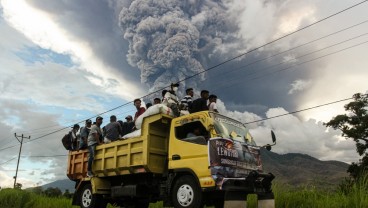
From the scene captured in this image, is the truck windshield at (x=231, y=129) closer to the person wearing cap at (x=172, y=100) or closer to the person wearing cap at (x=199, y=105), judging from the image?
the person wearing cap at (x=199, y=105)

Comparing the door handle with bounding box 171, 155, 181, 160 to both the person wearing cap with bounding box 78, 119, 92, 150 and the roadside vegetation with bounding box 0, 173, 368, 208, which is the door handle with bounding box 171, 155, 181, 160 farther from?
the person wearing cap with bounding box 78, 119, 92, 150

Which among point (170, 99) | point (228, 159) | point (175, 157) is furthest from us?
point (170, 99)

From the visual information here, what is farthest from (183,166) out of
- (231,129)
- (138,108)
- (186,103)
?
(138,108)

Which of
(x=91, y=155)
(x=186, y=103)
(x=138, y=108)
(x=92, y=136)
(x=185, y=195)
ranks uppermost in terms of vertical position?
(x=138, y=108)

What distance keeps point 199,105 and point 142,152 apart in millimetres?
1892

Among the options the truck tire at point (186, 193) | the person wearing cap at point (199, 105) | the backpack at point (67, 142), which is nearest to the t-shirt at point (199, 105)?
the person wearing cap at point (199, 105)

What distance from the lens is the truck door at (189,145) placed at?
8391 mm

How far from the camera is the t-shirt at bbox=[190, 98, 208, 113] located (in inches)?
384

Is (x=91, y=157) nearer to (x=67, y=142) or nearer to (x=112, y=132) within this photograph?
(x=112, y=132)

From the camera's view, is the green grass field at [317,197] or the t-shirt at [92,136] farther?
the t-shirt at [92,136]

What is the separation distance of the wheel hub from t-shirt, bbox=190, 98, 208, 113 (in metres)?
2.08

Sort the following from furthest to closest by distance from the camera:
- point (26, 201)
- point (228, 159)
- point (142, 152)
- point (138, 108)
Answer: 1. point (26, 201)
2. point (138, 108)
3. point (142, 152)
4. point (228, 159)

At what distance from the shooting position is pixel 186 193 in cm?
847

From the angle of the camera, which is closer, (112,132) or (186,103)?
(186,103)
